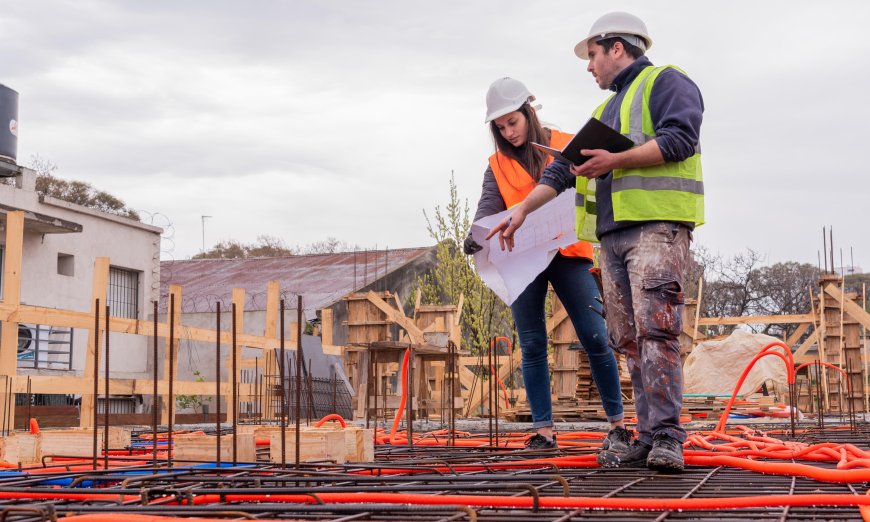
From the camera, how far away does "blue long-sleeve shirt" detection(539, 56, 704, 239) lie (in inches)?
141

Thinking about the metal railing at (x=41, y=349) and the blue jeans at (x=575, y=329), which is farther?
the metal railing at (x=41, y=349)

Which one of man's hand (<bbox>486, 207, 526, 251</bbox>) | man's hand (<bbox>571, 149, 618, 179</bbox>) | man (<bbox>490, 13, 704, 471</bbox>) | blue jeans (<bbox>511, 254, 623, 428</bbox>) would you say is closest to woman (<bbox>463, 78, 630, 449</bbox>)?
blue jeans (<bbox>511, 254, 623, 428</bbox>)

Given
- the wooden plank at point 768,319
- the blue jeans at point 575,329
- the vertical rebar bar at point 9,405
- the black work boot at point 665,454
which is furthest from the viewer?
the wooden plank at point 768,319

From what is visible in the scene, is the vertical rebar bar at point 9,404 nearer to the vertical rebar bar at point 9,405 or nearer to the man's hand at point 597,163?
the vertical rebar bar at point 9,405

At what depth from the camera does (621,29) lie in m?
3.86

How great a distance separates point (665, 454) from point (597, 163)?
1.07m

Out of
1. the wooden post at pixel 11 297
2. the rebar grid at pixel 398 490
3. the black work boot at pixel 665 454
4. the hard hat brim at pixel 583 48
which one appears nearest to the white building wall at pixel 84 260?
the wooden post at pixel 11 297

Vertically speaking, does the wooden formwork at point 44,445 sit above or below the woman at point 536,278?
below

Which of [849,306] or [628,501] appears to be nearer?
[628,501]

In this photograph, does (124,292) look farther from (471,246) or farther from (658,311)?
(658,311)

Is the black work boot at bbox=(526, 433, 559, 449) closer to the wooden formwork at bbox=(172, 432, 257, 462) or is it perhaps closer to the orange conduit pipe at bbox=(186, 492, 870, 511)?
the wooden formwork at bbox=(172, 432, 257, 462)

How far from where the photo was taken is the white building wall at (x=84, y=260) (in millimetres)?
22547

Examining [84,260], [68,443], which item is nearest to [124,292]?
[84,260]

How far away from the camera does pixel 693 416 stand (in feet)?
35.4
